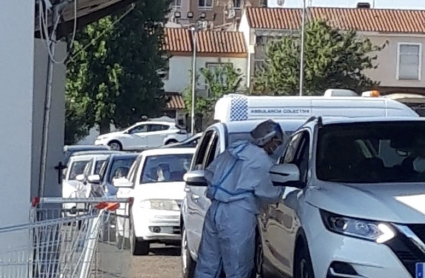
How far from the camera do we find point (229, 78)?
5878 centimetres

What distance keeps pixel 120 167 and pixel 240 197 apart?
43.4ft

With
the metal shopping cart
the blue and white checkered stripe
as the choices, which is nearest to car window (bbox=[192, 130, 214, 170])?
the blue and white checkered stripe

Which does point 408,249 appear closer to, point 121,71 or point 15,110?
point 15,110

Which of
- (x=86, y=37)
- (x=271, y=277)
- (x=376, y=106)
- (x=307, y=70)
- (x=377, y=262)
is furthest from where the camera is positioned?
(x=307, y=70)

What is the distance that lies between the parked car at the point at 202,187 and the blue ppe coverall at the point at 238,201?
2.31 m

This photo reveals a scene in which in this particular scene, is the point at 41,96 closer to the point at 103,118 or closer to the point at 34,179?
the point at 34,179

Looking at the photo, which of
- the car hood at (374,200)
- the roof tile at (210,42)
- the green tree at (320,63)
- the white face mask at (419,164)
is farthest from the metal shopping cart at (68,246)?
the roof tile at (210,42)

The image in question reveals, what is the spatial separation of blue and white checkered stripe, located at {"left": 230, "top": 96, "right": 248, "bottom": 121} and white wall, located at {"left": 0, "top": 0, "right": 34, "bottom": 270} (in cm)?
803

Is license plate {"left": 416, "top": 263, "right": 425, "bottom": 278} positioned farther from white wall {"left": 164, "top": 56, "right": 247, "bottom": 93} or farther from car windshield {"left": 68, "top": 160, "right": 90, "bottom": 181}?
white wall {"left": 164, "top": 56, "right": 247, "bottom": 93}

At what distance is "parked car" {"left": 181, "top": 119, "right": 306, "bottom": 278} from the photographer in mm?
11570

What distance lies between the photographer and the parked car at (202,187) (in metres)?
11.6

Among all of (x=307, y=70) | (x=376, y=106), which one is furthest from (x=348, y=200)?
(x=307, y=70)

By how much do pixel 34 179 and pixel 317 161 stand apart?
7.92 ft

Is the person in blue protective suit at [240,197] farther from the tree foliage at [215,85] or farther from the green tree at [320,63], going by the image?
the tree foliage at [215,85]
